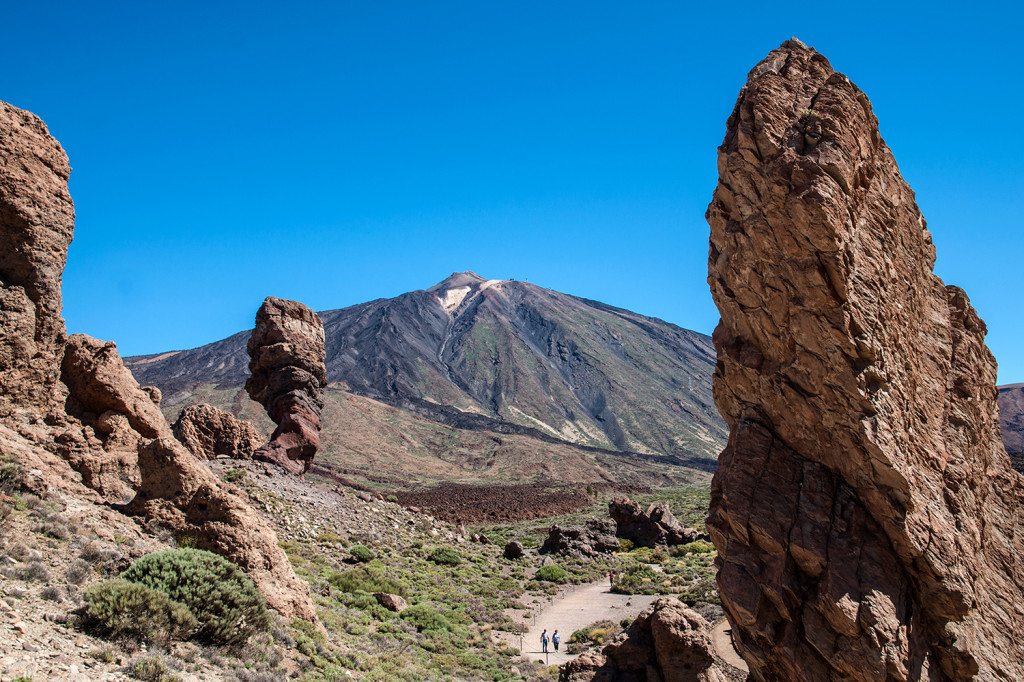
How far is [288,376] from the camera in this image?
3142 cm

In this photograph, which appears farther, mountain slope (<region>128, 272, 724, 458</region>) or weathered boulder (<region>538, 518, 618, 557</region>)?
mountain slope (<region>128, 272, 724, 458</region>)

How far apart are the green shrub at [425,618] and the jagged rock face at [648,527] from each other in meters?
20.2

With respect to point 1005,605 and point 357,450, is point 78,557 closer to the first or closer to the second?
point 1005,605

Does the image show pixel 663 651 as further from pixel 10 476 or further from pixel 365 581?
pixel 10 476

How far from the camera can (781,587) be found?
900 centimetres

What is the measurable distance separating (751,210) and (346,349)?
6441 inches

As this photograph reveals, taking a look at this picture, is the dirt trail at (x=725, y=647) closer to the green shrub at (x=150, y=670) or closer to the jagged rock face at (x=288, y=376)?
the green shrub at (x=150, y=670)

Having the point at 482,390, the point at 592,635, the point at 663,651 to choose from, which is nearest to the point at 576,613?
the point at 592,635

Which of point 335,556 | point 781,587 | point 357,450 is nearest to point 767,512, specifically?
point 781,587

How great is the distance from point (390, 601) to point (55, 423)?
34.6 ft

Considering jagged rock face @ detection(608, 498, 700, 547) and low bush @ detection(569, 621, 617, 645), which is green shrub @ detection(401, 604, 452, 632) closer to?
low bush @ detection(569, 621, 617, 645)

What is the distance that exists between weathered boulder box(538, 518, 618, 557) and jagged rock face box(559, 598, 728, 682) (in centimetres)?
2054

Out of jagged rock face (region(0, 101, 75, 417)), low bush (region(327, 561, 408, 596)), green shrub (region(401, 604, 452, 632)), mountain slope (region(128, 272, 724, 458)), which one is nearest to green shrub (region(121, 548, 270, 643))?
jagged rock face (region(0, 101, 75, 417))

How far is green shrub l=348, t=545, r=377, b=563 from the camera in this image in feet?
80.5
